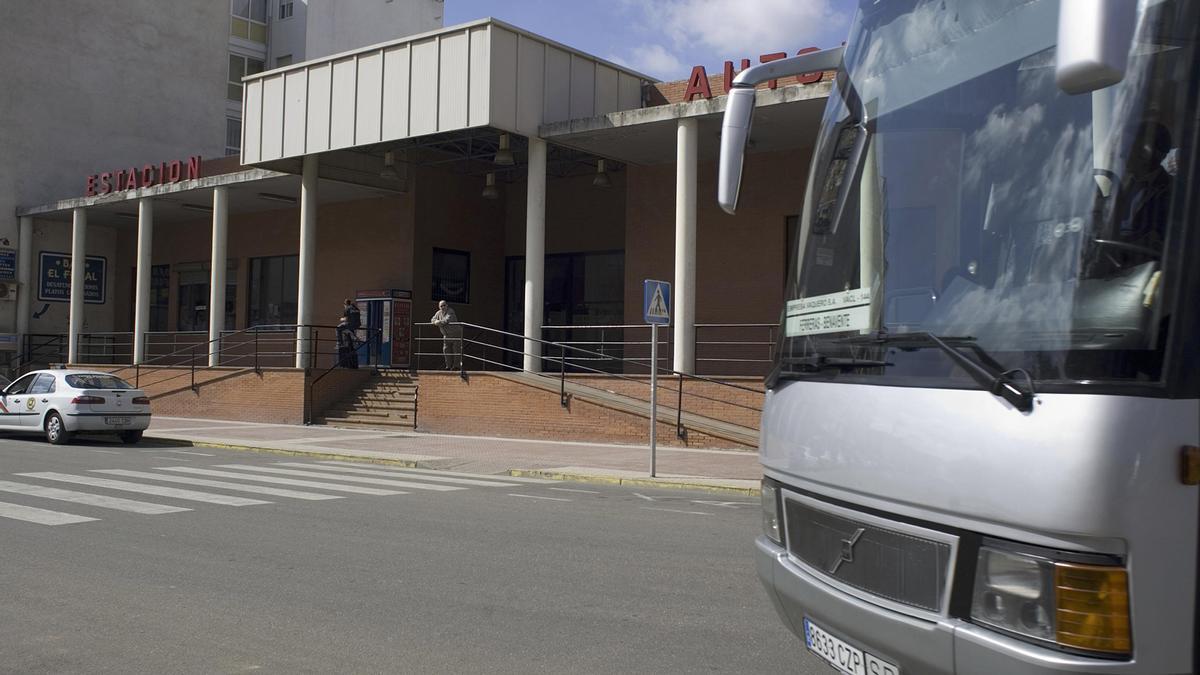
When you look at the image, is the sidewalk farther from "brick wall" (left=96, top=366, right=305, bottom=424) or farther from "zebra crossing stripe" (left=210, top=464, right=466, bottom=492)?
"zebra crossing stripe" (left=210, top=464, right=466, bottom=492)

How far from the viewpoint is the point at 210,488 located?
12195mm

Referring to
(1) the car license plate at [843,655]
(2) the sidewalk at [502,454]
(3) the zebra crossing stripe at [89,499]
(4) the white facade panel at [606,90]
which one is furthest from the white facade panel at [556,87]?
(1) the car license plate at [843,655]

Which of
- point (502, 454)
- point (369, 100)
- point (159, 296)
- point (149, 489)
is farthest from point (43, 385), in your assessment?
point (159, 296)

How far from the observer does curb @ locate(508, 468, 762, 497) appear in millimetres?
12922

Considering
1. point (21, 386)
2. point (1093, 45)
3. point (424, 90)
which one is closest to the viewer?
point (1093, 45)

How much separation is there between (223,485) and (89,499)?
1.79 meters

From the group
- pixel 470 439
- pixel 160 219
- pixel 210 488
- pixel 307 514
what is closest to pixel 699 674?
pixel 307 514

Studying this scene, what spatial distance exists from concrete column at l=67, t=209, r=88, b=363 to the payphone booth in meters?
12.3

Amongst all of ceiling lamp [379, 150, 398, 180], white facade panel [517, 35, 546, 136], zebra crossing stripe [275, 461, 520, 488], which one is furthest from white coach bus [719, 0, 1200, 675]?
ceiling lamp [379, 150, 398, 180]

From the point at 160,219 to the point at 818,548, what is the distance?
3660 cm

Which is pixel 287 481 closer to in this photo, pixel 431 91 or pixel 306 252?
pixel 431 91

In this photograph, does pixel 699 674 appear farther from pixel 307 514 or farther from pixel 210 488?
pixel 210 488

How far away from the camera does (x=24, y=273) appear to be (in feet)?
117

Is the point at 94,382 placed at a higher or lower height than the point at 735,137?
lower
